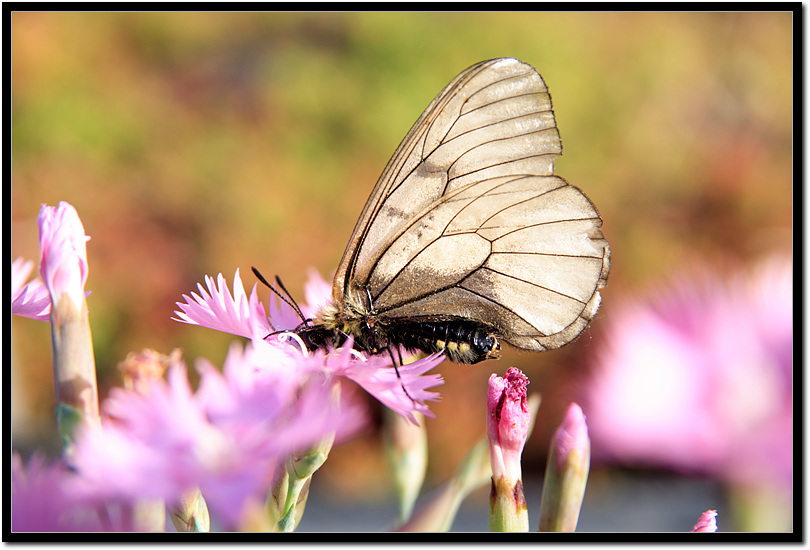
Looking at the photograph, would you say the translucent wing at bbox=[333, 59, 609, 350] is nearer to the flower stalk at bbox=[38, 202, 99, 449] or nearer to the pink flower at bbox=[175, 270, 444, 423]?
the pink flower at bbox=[175, 270, 444, 423]

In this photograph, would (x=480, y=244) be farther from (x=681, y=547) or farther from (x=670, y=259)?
(x=670, y=259)

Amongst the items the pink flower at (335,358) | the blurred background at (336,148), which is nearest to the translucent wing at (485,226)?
the pink flower at (335,358)

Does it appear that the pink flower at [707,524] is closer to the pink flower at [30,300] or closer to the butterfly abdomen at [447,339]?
the butterfly abdomen at [447,339]

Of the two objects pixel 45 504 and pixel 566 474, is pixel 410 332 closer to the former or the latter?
pixel 566 474

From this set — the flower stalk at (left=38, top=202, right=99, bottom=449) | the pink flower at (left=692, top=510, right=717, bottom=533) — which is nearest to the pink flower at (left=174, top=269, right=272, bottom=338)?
the flower stalk at (left=38, top=202, right=99, bottom=449)

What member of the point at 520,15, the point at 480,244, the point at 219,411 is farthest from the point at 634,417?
the point at 520,15

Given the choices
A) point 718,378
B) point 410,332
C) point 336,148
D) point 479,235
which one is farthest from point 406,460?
→ point 336,148
